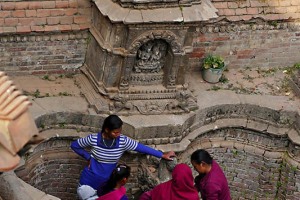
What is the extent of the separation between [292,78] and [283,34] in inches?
25.8

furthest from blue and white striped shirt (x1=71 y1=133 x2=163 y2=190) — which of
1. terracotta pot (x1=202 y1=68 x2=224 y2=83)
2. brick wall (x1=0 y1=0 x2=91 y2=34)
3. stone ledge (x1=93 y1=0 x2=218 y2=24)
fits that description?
terracotta pot (x1=202 y1=68 x2=224 y2=83)

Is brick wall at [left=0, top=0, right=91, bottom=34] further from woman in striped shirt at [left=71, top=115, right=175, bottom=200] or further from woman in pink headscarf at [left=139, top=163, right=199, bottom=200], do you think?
woman in pink headscarf at [left=139, top=163, right=199, bottom=200]

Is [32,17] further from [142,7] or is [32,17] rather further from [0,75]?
[0,75]

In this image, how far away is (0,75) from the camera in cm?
601

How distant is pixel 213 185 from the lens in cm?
927

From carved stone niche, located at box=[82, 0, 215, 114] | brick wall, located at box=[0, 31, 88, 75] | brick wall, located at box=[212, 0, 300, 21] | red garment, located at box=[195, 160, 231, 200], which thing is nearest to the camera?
red garment, located at box=[195, 160, 231, 200]

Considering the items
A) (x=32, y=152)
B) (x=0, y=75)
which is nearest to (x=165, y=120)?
(x=32, y=152)

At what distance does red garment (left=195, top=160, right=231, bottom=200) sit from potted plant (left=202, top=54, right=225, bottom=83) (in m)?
2.47

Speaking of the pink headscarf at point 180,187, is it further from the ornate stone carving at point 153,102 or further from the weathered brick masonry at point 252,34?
the weathered brick masonry at point 252,34

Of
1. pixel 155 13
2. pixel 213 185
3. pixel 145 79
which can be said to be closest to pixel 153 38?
pixel 155 13

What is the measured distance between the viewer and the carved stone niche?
10.3 m

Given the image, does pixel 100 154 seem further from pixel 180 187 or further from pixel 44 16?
pixel 44 16

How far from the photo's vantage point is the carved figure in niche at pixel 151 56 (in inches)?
417

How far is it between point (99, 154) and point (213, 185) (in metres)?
1.52
